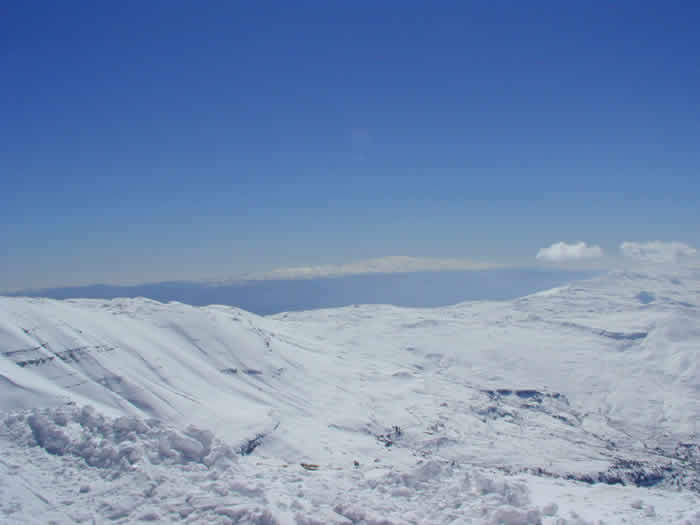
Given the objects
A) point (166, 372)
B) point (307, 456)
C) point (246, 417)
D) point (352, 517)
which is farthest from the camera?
point (166, 372)

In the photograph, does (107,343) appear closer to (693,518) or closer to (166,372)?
(166,372)


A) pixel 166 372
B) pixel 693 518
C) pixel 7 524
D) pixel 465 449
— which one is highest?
pixel 7 524

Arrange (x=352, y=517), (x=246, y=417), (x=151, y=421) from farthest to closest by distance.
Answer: (x=246, y=417) → (x=151, y=421) → (x=352, y=517)

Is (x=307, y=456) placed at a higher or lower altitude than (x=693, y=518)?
lower

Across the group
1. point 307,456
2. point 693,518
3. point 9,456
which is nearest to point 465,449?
point 307,456

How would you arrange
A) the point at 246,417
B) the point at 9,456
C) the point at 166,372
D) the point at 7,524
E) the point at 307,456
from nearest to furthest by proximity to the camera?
the point at 7,524
the point at 9,456
the point at 307,456
the point at 246,417
the point at 166,372

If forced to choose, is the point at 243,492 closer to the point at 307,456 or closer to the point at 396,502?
the point at 396,502

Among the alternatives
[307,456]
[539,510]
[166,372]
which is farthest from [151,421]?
[166,372]

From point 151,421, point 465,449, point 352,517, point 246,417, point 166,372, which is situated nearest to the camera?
point 352,517

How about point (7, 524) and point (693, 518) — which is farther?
point (693, 518)
